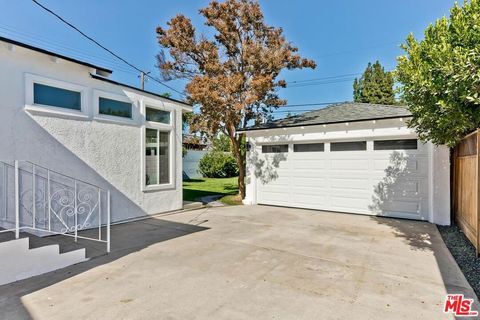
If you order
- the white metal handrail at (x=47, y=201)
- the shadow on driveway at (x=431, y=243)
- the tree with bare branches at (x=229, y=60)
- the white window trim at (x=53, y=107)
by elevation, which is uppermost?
the tree with bare branches at (x=229, y=60)

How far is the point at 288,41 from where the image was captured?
11242 millimetres

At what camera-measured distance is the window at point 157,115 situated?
29.2 feet

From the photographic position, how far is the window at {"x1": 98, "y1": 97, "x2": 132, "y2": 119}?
7.61m

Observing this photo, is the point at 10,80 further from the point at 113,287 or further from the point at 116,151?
the point at 113,287

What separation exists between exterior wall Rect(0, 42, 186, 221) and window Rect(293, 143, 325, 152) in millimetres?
4454

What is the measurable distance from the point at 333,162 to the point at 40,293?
8523 millimetres

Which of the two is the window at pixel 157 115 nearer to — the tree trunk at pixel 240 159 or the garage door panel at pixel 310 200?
the tree trunk at pixel 240 159

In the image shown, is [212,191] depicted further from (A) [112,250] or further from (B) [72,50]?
(A) [112,250]

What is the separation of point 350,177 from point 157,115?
6.88 m

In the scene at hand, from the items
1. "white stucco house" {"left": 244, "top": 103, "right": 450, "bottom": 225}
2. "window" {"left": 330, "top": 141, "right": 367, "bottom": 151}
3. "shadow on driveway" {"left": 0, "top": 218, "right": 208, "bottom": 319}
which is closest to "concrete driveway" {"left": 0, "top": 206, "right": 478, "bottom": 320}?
"shadow on driveway" {"left": 0, "top": 218, "right": 208, "bottom": 319}

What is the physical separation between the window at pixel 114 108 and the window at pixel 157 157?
2.83 feet

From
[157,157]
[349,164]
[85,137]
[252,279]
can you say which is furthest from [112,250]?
[349,164]

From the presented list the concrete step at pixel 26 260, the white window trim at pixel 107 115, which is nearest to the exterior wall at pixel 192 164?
the white window trim at pixel 107 115

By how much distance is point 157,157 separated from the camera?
364 inches
